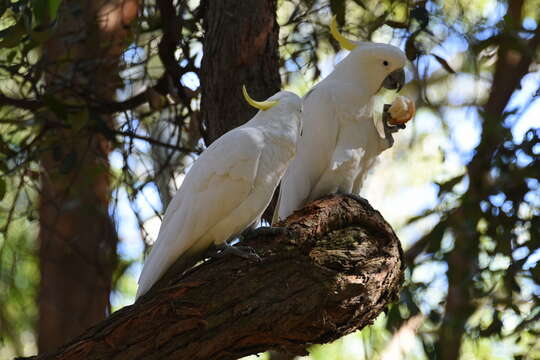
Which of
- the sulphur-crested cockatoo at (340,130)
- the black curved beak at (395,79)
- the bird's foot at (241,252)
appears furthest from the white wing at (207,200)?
the black curved beak at (395,79)

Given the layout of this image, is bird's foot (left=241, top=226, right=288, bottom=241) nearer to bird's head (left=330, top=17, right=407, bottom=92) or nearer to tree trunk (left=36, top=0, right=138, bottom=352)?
bird's head (left=330, top=17, right=407, bottom=92)

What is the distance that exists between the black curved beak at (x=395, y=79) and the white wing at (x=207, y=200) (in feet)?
2.88

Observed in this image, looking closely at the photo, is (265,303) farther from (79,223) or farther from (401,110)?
(79,223)

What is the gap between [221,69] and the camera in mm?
2883

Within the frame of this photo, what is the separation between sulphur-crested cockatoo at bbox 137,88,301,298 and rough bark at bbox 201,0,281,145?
0.71 meters

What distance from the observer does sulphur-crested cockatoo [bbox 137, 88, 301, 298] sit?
203cm

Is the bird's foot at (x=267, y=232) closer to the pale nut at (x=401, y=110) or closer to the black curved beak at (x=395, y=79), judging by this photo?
the pale nut at (x=401, y=110)

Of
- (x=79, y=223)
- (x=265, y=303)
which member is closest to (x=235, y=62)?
(x=265, y=303)

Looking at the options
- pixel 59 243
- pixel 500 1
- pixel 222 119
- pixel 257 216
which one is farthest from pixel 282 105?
pixel 59 243

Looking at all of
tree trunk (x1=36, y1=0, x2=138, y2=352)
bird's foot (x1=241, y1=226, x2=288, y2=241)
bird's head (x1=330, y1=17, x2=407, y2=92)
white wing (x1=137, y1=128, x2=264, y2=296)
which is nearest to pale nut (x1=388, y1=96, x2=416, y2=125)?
bird's head (x1=330, y1=17, x2=407, y2=92)

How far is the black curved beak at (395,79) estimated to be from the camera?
9.04 feet

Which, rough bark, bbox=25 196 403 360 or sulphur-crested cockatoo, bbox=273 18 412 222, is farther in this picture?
sulphur-crested cockatoo, bbox=273 18 412 222

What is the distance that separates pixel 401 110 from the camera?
101 inches

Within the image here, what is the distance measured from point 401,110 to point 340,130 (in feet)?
0.78
